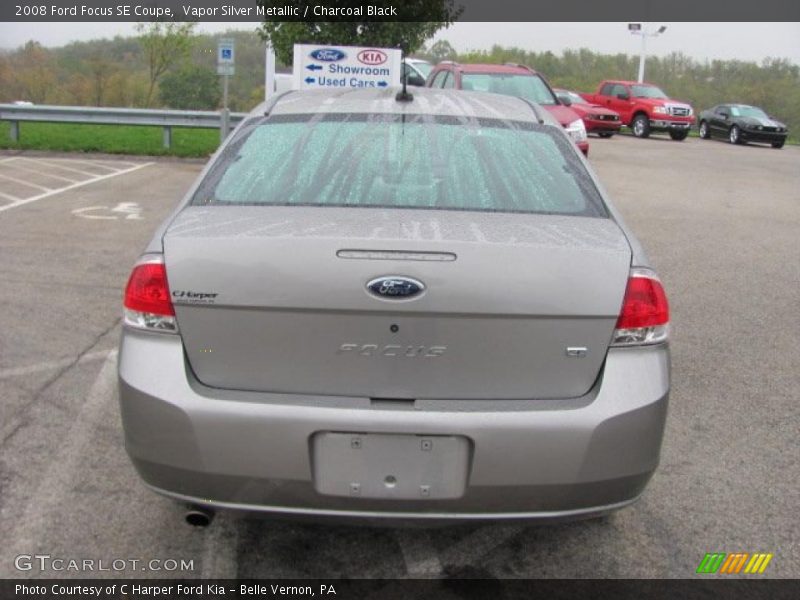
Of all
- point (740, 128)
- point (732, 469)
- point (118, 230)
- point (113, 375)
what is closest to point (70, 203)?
point (118, 230)

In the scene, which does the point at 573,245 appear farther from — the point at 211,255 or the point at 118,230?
the point at 118,230

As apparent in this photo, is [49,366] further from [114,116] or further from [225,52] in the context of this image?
[114,116]

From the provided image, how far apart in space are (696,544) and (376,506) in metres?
1.40

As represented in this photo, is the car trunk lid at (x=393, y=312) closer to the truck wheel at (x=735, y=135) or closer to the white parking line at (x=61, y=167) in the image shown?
the white parking line at (x=61, y=167)

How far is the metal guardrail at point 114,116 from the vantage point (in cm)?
1605

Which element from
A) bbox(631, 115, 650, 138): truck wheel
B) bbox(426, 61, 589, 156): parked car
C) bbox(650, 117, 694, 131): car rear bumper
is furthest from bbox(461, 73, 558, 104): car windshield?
bbox(631, 115, 650, 138): truck wheel

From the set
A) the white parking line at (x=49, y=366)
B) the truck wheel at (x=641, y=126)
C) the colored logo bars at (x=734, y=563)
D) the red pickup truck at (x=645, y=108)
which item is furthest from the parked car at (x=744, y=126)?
the colored logo bars at (x=734, y=563)

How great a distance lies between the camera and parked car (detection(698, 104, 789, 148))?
27094mm

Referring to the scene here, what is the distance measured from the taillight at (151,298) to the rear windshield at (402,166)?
40 cm

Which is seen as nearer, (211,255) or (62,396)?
(211,255)

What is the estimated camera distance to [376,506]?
253cm

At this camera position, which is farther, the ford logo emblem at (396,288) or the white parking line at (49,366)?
the white parking line at (49,366)

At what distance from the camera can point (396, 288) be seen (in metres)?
2.46

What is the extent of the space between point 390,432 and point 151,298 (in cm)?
84
